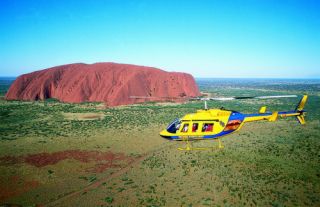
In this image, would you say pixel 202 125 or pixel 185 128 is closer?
pixel 202 125

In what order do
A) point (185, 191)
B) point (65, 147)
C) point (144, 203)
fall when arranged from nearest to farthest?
point (144, 203) → point (185, 191) → point (65, 147)

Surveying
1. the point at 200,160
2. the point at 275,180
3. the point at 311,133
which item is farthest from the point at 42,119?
the point at 311,133

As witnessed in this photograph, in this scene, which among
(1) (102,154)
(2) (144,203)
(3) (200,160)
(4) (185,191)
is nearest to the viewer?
(2) (144,203)

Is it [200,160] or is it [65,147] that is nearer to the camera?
[200,160]

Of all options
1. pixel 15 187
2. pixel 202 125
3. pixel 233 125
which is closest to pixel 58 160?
pixel 15 187

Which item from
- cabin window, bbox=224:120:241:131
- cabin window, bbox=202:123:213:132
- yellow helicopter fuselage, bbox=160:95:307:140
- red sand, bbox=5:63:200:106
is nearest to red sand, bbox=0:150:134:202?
yellow helicopter fuselage, bbox=160:95:307:140

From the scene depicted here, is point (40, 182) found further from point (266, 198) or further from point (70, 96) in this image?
point (70, 96)

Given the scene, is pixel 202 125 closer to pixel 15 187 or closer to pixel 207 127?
pixel 207 127

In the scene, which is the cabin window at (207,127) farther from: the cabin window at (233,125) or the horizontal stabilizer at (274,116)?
the horizontal stabilizer at (274,116)

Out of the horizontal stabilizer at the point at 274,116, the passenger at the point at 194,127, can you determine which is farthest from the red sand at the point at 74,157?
the horizontal stabilizer at the point at 274,116
